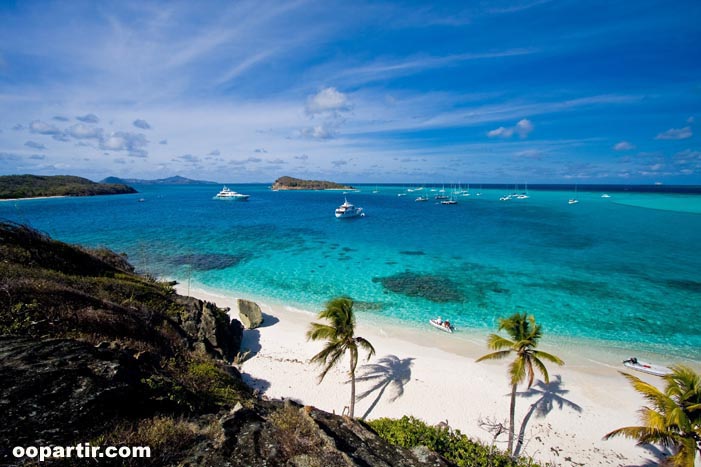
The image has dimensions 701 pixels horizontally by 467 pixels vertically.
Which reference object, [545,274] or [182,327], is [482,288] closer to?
[545,274]

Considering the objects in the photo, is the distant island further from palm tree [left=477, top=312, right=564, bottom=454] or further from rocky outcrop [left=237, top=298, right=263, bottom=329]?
palm tree [left=477, top=312, right=564, bottom=454]

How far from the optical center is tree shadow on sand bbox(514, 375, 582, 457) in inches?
628

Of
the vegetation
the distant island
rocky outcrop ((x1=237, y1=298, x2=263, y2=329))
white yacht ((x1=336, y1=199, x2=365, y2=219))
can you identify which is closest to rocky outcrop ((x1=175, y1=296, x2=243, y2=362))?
rocky outcrop ((x1=237, y1=298, x2=263, y2=329))

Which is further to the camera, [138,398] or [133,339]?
[133,339]

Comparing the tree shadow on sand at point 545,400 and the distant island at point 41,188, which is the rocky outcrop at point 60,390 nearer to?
the tree shadow on sand at point 545,400

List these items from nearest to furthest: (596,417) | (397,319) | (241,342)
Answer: (596,417) → (241,342) → (397,319)

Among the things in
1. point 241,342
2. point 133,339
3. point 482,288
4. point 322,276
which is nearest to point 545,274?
point 482,288

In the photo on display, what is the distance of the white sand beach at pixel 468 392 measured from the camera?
1430 cm

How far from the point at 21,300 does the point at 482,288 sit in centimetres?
3543

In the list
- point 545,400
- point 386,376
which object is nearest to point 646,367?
point 545,400

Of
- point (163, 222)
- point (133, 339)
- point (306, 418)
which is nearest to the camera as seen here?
point (306, 418)

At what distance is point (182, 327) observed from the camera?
57.6 ft

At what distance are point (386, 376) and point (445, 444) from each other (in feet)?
30.4

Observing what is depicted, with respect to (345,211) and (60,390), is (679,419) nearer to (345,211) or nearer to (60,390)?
(60,390)
